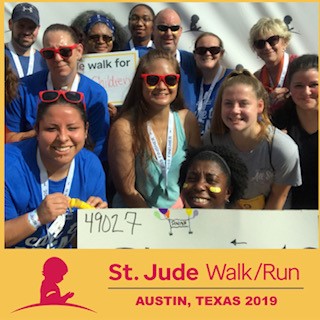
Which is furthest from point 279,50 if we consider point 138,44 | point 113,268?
point 113,268

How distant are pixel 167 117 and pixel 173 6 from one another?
2.41m

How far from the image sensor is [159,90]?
12.7 ft

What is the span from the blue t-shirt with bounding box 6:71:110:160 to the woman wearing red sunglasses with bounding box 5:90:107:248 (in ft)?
2.23

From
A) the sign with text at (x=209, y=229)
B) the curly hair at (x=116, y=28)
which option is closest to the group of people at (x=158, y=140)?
the sign with text at (x=209, y=229)

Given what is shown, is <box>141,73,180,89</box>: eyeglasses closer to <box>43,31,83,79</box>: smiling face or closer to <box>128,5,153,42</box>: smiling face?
<box>43,31,83,79</box>: smiling face

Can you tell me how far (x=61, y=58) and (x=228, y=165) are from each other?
1441mm

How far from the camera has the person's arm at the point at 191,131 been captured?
3.94 m

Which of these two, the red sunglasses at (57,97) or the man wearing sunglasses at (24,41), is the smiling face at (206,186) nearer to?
the red sunglasses at (57,97)

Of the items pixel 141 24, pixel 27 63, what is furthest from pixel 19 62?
pixel 141 24

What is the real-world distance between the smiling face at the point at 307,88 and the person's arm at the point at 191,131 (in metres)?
0.70

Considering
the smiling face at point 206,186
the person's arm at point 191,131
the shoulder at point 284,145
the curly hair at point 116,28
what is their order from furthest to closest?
the curly hair at point 116,28
the person's arm at point 191,131
the shoulder at point 284,145
the smiling face at point 206,186

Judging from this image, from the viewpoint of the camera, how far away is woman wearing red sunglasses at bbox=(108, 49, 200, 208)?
150 inches

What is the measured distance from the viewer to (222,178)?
11.2 ft

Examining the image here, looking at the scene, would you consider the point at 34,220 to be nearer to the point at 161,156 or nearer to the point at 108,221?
the point at 108,221
